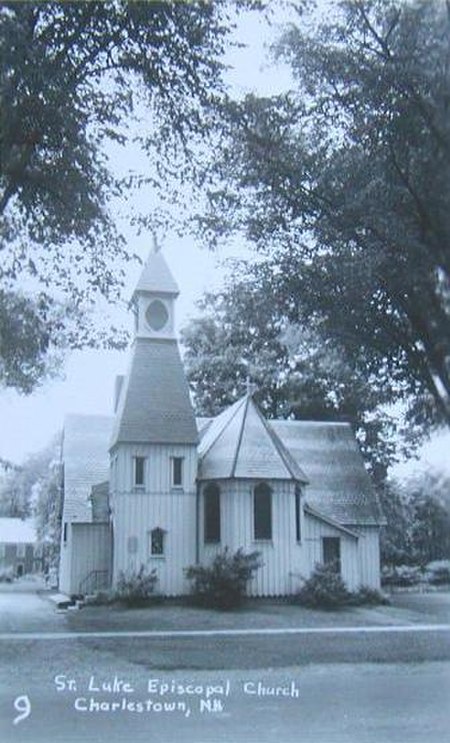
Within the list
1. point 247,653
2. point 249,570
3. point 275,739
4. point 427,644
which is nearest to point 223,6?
point 275,739

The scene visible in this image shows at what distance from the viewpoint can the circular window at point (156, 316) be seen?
2157cm

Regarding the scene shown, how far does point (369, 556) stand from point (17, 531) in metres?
14.2

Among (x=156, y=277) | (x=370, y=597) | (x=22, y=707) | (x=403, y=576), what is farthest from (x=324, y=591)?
(x=22, y=707)

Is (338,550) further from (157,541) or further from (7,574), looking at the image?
(7,574)

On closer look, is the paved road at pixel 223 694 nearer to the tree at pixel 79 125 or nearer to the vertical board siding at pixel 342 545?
the tree at pixel 79 125

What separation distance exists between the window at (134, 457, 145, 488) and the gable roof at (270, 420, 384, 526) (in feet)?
15.0

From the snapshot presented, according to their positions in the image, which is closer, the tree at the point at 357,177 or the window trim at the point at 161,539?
the tree at the point at 357,177

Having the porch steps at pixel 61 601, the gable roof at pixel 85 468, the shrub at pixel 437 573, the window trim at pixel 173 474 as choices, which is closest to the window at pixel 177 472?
the window trim at pixel 173 474

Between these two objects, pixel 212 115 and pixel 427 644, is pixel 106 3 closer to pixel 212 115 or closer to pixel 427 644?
pixel 212 115

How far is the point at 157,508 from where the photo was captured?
24.6 m

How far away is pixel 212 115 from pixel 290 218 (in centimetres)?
214

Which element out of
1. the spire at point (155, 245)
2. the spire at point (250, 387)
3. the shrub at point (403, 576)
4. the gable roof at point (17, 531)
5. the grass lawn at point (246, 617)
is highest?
the spire at point (250, 387)

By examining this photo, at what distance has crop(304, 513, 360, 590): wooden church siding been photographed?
25.2 m

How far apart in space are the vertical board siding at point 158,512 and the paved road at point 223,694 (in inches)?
398
